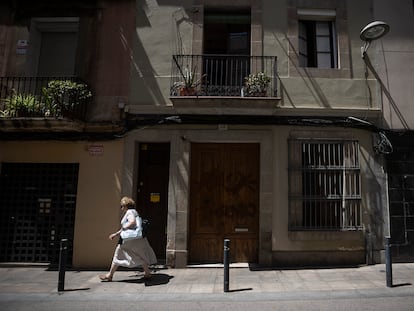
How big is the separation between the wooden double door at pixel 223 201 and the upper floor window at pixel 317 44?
2756 mm

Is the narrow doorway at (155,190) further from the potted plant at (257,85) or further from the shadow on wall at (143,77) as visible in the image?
the potted plant at (257,85)

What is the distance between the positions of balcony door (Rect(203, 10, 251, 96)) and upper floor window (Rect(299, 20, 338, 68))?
1.42m

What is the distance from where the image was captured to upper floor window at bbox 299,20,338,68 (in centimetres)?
915

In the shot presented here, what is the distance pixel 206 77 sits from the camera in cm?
891

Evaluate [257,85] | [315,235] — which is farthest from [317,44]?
[315,235]

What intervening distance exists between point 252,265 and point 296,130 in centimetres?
339

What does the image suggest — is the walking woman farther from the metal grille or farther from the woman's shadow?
the metal grille

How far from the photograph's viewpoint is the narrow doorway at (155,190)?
8.72 meters

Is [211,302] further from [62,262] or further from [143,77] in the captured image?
[143,77]

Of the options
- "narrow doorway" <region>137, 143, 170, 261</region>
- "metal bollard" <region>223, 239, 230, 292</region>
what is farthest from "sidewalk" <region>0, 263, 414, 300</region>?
"narrow doorway" <region>137, 143, 170, 261</region>

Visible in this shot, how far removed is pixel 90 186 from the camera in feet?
28.0

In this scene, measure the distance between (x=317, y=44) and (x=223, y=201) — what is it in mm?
4782

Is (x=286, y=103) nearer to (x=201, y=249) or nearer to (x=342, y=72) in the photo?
(x=342, y=72)

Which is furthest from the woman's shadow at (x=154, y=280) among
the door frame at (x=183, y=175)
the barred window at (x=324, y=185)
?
the barred window at (x=324, y=185)
